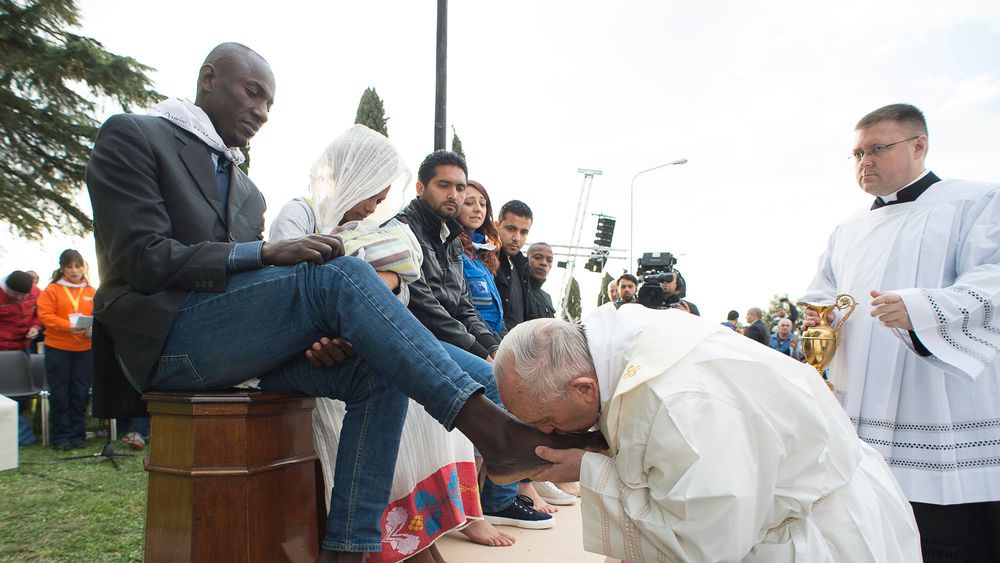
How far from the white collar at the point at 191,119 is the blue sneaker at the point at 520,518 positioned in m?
2.36

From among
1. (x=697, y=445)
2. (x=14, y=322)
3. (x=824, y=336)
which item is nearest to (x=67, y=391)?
(x=14, y=322)

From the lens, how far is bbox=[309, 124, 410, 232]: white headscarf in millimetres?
2789

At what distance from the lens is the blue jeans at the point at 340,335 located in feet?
6.07

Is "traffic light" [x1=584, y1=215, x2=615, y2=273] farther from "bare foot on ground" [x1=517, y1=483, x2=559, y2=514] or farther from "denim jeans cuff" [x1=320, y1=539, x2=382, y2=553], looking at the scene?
"denim jeans cuff" [x1=320, y1=539, x2=382, y2=553]

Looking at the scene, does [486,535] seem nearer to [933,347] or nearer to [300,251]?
[300,251]

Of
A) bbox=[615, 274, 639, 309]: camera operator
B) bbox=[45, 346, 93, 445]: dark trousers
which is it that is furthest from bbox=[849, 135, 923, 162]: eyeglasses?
bbox=[45, 346, 93, 445]: dark trousers

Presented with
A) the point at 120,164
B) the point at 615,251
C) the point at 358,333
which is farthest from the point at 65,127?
the point at 615,251

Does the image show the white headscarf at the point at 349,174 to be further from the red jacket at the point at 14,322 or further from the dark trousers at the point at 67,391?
the red jacket at the point at 14,322

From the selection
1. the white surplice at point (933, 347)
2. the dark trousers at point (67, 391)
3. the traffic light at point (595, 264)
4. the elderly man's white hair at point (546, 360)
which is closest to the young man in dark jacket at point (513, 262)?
the white surplice at point (933, 347)

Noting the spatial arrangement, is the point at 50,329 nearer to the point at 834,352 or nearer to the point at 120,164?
the point at 120,164

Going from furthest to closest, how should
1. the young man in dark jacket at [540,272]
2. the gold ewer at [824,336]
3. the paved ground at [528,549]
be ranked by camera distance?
the young man in dark jacket at [540,272] < the gold ewer at [824,336] < the paved ground at [528,549]

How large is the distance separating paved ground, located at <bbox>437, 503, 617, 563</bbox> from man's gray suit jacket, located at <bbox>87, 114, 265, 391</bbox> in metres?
1.65

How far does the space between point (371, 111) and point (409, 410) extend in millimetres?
8425

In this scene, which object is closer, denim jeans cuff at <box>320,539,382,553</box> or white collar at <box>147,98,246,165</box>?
denim jeans cuff at <box>320,539,382,553</box>
